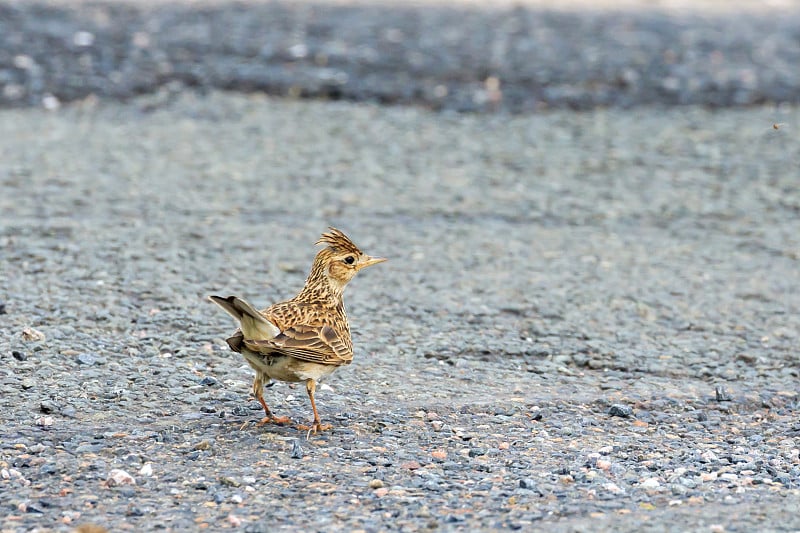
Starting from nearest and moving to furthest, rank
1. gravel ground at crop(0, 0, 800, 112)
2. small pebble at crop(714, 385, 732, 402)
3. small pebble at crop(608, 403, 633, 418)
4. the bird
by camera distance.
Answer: the bird
small pebble at crop(608, 403, 633, 418)
small pebble at crop(714, 385, 732, 402)
gravel ground at crop(0, 0, 800, 112)

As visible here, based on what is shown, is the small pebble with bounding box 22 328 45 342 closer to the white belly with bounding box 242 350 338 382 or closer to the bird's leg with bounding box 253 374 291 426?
the bird's leg with bounding box 253 374 291 426

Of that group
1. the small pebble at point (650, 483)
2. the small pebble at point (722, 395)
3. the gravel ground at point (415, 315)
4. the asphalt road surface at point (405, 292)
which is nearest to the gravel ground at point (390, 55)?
the asphalt road surface at point (405, 292)

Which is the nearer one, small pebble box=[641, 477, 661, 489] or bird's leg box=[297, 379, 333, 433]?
small pebble box=[641, 477, 661, 489]

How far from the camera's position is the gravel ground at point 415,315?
5.32m

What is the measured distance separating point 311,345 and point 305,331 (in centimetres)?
12

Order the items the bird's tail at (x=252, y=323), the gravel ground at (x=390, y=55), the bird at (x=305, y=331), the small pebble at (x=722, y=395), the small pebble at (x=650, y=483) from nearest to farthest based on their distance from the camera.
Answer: the small pebble at (x=650, y=483) < the bird's tail at (x=252, y=323) < the bird at (x=305, y=331) < the small pebble at (x=722, y=395) < the gravel ground at (x=390, y=55)

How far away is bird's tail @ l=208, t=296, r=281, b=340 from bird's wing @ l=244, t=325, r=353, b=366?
3 centimetres

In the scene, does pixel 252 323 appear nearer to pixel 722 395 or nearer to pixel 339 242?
pixel 339 242

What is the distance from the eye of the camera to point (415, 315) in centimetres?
805

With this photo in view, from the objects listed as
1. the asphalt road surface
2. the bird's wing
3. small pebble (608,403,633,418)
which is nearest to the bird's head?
the bird's wing

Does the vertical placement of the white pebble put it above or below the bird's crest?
below

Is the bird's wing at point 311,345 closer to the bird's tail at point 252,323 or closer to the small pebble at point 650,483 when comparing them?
the bird's tail at point 252,323

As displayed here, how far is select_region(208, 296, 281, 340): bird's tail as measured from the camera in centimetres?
560

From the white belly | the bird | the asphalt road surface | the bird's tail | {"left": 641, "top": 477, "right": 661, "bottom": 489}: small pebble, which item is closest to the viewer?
the asphalt road surface
